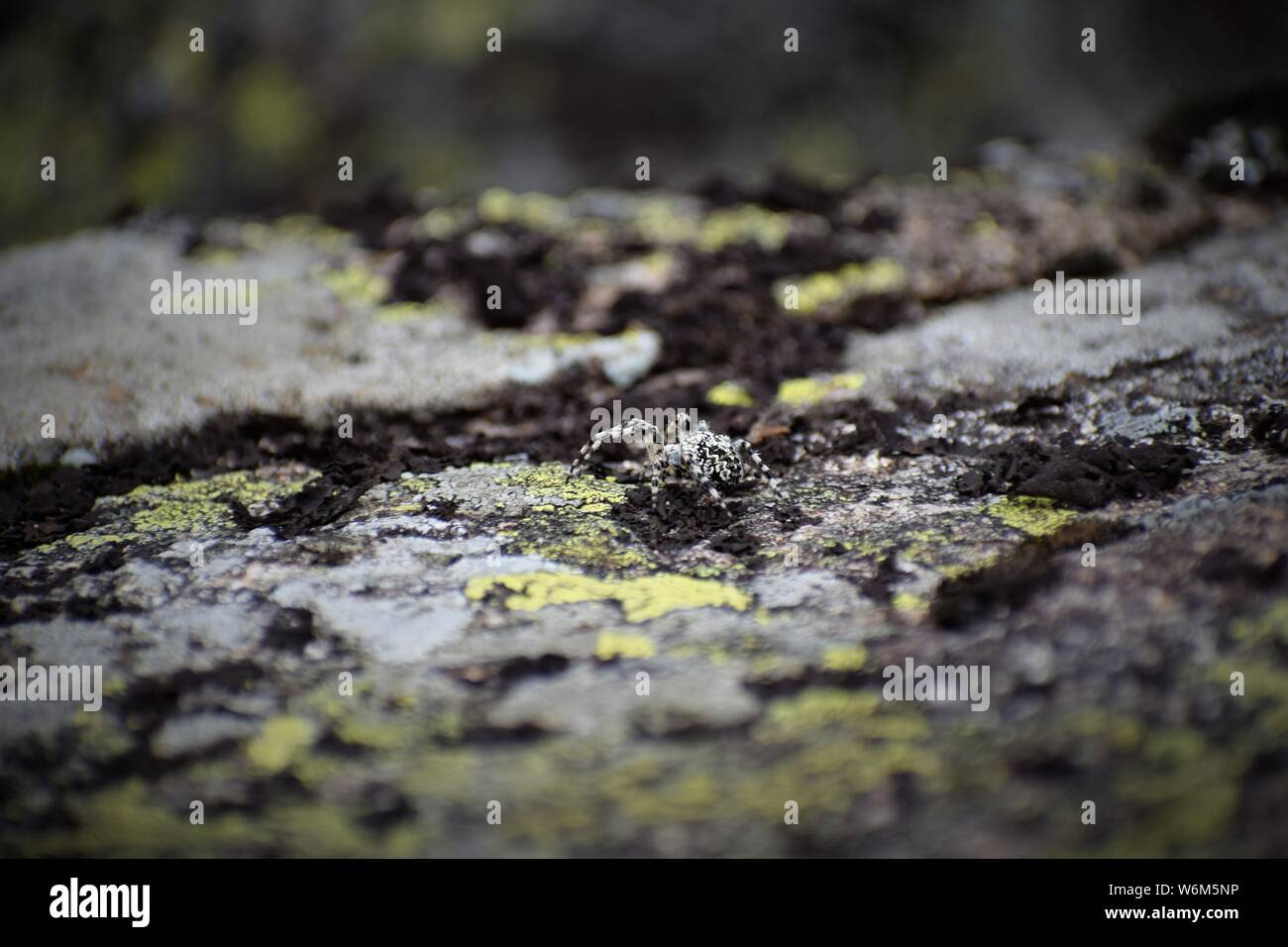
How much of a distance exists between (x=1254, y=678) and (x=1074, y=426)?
81.1 inches

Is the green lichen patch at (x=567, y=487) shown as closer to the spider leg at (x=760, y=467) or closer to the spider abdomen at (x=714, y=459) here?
the spider abdomen at (x=714, y=459)

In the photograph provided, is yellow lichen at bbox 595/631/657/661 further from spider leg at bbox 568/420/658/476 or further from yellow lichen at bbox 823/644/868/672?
spider leg at bbox 568/420/658/476

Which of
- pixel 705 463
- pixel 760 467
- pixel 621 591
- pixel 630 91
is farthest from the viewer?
pixel 630 91

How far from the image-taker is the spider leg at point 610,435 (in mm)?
4535

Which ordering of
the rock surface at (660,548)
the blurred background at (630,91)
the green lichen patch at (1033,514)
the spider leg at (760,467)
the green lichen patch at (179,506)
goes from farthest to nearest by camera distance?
the blurred background at (630,91)
the spider leg at (760,467)
the green lichen patch at (179,506)
the green lichen patch at (1033,514)
the rock surface at (660,548)

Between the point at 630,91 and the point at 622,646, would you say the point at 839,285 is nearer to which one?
the point at 630,91

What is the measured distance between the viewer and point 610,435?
4629 millimetres

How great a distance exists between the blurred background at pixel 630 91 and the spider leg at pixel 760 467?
157 inches

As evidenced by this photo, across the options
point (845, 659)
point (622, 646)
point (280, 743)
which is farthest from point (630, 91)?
point (280, 743)

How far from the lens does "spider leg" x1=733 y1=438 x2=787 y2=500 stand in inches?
167

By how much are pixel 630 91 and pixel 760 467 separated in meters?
4.94

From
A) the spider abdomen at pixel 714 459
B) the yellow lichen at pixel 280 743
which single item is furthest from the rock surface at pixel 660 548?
the spider abdomen at pixel 714 459

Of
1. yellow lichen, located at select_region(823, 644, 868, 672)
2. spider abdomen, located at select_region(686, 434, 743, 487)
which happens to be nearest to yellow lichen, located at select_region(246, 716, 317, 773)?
yellow lichen, located at select_region(823, 644, 868, 672)

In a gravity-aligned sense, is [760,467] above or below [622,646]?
above
